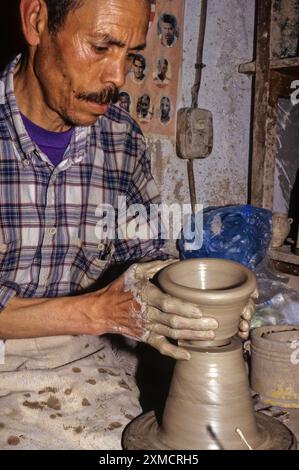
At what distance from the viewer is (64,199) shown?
200cm

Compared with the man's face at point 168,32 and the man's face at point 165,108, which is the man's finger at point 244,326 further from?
the man's face at point 168,32

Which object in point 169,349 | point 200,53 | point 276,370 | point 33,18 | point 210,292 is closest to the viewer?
point 210,292

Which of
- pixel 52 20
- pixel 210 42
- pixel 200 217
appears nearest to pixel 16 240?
pixel 52 20

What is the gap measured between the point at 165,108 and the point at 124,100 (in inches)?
11.0

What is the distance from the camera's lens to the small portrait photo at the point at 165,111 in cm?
287

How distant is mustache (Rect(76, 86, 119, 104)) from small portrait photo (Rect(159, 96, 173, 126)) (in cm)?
119

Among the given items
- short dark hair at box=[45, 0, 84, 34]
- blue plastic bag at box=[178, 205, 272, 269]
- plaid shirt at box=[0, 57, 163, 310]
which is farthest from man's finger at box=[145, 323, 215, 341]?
blue plastic bag at box=[178, 205, 272, 269]

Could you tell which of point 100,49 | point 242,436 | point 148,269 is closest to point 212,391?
point 242,436

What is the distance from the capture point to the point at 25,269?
6.40 ft

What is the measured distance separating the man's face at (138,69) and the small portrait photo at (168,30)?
0.19m

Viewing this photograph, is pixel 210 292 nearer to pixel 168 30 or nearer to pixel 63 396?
pixel 63 396

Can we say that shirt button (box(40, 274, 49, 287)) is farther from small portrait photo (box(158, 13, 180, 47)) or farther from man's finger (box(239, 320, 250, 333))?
small portrait photo (box(158, 13, 180, 47))

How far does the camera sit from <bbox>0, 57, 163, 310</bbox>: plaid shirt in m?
1.89
